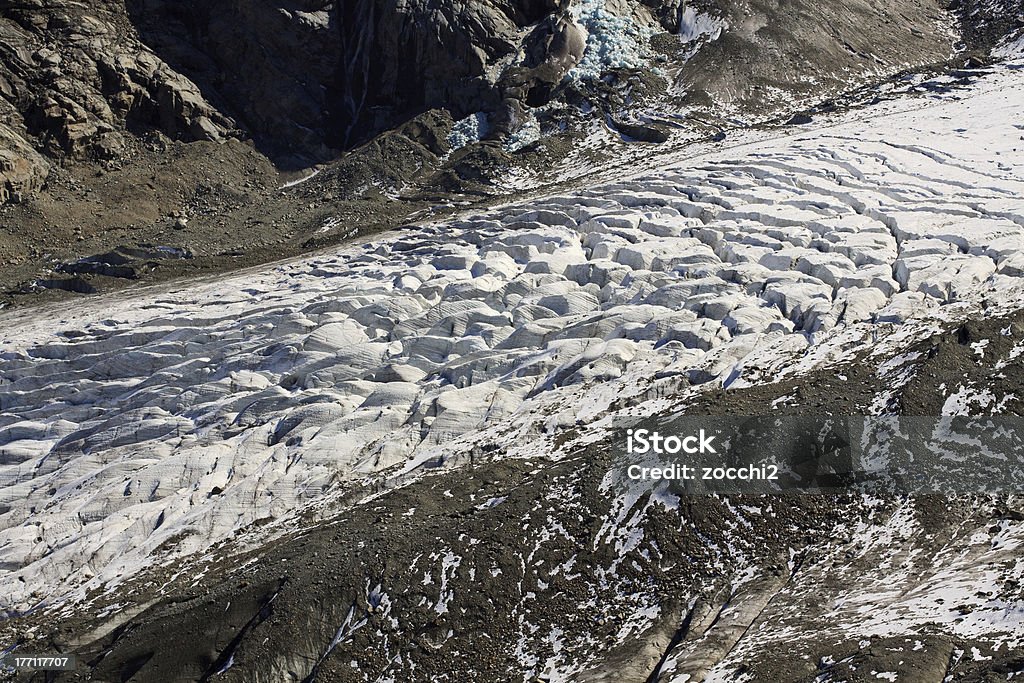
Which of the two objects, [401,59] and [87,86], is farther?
[401,59]

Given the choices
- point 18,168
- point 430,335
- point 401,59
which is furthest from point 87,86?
point 430,335

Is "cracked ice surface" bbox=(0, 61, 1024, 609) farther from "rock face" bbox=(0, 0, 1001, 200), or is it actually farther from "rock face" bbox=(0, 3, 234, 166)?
"rock face" bbox=(0, 3, 234, 166)

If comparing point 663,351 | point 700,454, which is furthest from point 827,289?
point 700,454

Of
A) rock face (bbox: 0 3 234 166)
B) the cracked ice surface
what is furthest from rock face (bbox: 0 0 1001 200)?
the cracked ice surface

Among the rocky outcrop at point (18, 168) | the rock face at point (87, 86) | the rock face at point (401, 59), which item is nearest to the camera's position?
the rocky outcrop at point (18, 168)

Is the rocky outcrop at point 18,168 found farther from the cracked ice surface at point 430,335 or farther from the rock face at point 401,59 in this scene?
the cracked ice surface at point 430,335

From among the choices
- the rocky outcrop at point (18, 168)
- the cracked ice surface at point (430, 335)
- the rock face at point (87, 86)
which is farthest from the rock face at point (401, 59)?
the cracked ice surface at point (430, 335)

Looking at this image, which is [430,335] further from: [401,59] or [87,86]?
[87,86]

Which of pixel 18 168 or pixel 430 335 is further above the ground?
pixel 18 168

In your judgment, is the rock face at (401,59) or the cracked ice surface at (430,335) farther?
the rock face at (401,59)
